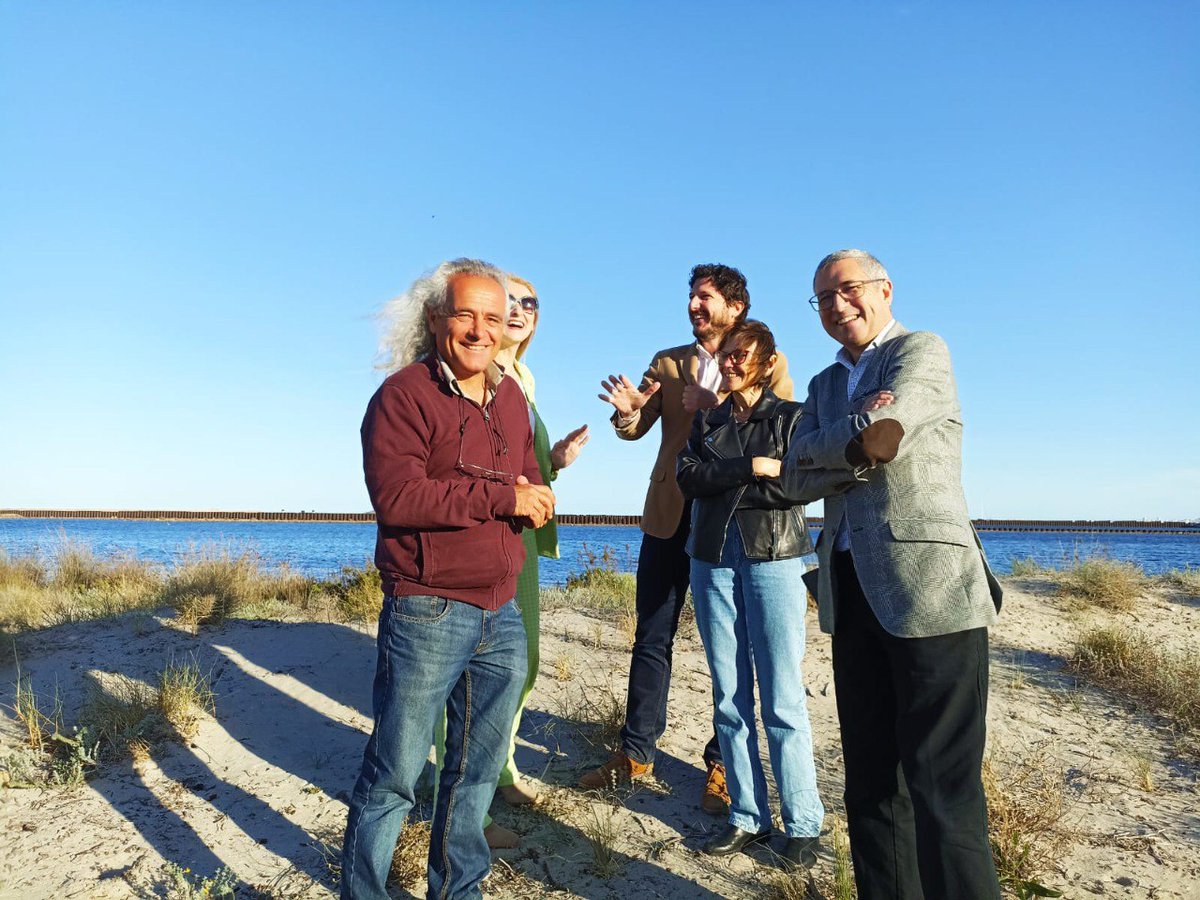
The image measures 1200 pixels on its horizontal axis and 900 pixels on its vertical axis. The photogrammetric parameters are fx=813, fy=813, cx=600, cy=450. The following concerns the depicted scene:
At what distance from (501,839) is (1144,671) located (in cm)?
526

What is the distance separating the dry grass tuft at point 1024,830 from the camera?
325 cm

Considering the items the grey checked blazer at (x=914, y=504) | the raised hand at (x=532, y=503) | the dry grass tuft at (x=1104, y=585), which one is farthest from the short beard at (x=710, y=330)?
the dry grass tuft at (x=1104, y=585)

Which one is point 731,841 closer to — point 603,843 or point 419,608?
point 603,843

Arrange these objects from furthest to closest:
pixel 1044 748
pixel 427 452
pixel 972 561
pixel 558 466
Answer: pixel 1044 748
pixel 558 466
pixel 427 452
pixel 972 561

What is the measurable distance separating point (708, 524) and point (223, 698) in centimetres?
392

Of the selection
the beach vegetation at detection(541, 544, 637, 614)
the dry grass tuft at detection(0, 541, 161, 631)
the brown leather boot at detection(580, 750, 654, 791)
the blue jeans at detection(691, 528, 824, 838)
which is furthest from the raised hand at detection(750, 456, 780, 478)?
the dry grass tuft at detection(0, 541, 161, 631)

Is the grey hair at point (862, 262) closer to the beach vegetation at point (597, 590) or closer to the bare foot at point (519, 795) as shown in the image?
the bare foot at point (519, 795)

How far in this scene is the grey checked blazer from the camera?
7.91 ft

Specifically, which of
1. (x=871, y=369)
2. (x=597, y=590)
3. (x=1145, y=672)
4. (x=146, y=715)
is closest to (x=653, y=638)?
(x=871, y=369)

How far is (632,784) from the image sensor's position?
4363 mm

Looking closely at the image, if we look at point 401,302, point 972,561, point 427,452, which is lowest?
point 972,561

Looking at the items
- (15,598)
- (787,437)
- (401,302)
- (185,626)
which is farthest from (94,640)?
(787,437)

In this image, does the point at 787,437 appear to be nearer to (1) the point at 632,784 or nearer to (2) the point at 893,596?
(2) the point at 893,596

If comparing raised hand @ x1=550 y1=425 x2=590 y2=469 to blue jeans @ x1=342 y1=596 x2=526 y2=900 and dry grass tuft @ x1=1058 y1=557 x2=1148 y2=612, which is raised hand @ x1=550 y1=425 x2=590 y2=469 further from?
dry grass tuft @ x1=1058 y1=557 x2=1148 y2=612
